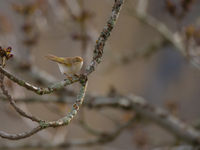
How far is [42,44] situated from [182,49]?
220 inches

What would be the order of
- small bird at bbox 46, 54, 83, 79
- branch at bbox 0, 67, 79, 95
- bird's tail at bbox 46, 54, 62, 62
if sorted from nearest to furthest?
1. branch at bbox 0, 67, 79, 95
2. bird's tail at bbox 46, 54, 62, 62
3. small bird at bbox 46, 54, 83, 79

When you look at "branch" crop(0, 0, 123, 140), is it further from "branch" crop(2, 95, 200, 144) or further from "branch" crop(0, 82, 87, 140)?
"branch" crop(2, 95, 200, 144)

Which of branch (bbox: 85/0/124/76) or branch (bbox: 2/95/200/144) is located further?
branch (bbox: 2/95/200/144)

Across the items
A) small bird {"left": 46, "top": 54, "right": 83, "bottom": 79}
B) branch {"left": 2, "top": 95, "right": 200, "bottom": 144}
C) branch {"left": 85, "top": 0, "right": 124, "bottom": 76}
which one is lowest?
small bird {"left": 46, "top": 54, "right": 83, "bottom": 79}

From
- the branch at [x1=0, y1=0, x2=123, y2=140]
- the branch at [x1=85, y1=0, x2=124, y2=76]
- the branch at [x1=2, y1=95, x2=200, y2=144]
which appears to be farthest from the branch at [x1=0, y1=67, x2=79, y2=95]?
the branch at [x1=2, y1=95, x2=200, y2=144]

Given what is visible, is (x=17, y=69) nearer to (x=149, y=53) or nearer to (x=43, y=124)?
(x=149, y=53)

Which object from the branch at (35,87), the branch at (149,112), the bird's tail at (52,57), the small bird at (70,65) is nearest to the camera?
the branch at (35,87)

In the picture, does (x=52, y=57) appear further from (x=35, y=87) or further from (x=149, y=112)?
(x=149, y=112)

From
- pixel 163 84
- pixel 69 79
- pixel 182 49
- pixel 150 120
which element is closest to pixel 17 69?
pixel 150 120

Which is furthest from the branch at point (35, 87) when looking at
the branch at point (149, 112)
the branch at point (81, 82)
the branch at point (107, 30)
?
the branch at point (149, 112)

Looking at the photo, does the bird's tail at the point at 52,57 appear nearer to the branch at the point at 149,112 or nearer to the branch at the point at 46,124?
the branch at the point at 46,124

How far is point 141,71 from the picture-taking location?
806 centimetres

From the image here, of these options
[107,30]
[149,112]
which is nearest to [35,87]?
[107,30]

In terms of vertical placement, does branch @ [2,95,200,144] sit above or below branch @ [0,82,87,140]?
Answer: above
